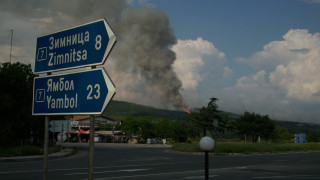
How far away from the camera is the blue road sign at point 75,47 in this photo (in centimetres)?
446

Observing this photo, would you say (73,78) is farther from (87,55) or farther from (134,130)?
(134,130)

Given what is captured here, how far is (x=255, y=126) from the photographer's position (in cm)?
7481

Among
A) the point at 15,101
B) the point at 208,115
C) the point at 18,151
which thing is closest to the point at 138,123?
the point at 208,115

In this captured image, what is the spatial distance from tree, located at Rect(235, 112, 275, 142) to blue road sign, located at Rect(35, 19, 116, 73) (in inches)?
2867

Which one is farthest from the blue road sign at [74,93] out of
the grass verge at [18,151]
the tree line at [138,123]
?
the tree line at [138,123]

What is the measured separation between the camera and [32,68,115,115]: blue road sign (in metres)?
4.37

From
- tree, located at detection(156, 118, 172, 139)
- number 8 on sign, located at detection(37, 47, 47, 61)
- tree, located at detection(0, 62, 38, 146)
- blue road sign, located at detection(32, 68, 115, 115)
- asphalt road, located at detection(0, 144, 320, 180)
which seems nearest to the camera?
blue road sign, located at detection(32, 68, 115, 115)

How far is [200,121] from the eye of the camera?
91.6 metres

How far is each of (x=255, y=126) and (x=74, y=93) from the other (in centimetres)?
7340

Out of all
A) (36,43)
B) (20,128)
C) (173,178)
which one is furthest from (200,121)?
(36,43)

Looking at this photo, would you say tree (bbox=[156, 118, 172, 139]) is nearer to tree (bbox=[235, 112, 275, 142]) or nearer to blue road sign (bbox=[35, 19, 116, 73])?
tree (bbox=[235, 112, 275, 142])

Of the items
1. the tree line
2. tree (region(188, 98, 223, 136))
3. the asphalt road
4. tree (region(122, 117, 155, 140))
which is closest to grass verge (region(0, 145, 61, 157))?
the tree line

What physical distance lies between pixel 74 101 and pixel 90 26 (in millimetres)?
1028

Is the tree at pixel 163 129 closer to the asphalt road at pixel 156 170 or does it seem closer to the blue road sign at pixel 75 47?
the asphalt road at pixel 156 170
